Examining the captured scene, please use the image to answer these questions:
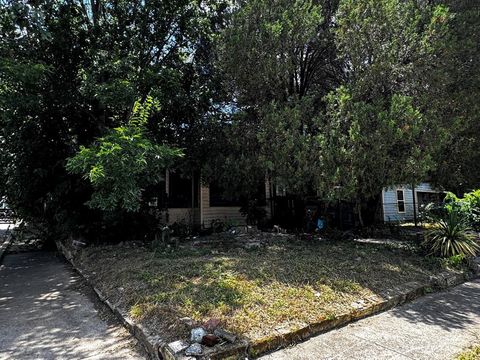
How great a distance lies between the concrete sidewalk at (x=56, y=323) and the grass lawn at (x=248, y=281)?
33cm

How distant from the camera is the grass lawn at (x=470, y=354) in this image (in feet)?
11.0

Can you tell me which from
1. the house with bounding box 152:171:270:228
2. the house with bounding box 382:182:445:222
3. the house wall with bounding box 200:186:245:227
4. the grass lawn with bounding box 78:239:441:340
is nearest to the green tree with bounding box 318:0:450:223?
the grass lawn with bounding box 78:239:441:340

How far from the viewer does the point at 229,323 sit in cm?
375

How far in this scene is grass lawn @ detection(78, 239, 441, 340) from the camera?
3992mm

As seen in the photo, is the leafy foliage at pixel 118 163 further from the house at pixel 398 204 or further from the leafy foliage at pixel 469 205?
the house at pixel 398 204

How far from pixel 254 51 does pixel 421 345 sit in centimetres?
729

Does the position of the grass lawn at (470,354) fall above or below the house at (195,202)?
below

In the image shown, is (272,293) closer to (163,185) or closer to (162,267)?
(162,267)

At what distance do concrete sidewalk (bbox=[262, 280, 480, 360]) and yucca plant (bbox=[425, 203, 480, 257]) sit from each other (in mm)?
2419

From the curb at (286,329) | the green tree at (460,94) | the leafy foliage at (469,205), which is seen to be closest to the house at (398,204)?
the green tree at (460,94)

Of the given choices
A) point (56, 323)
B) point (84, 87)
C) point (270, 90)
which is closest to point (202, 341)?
point (56, 323)

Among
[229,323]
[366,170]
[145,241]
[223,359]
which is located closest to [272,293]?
[229,323]

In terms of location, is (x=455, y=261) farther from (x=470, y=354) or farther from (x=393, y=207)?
(x=393, y=207)

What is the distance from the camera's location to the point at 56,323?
178 inches
